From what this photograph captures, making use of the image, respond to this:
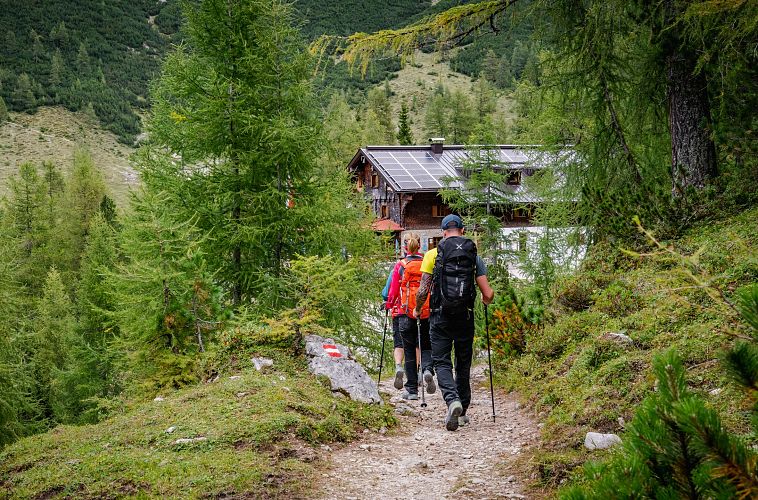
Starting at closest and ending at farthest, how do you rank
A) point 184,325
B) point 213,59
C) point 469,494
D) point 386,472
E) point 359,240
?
1. point 469,494
2. point 386,472
3. point 184,325
4. point 213,59
5. point 359,240

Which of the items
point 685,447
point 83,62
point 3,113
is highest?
point 83,62

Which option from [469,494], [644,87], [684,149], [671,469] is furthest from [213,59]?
[671,469]

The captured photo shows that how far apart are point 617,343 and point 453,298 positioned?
83.0 inches

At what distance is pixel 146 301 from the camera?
30.9 ft

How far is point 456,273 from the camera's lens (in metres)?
6.85

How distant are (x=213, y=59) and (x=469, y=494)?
37.2 ft

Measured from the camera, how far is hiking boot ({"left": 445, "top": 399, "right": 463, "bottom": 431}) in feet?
22.7

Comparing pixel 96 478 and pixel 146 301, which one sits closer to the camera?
pixel 96 478

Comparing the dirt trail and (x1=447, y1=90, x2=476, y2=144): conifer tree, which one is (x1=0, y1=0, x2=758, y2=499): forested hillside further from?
(x1=447, y1=90, x2=476, y2=144): conifer tree

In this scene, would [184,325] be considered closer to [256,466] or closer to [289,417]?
[289,417]

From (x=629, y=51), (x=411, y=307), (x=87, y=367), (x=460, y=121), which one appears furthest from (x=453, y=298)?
(x=460, y=121)

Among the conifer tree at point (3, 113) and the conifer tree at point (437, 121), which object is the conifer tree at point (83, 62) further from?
the conifer tree at point (437, 121)

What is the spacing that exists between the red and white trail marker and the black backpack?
7.13ft

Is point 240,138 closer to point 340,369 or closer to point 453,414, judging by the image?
point 340,369
